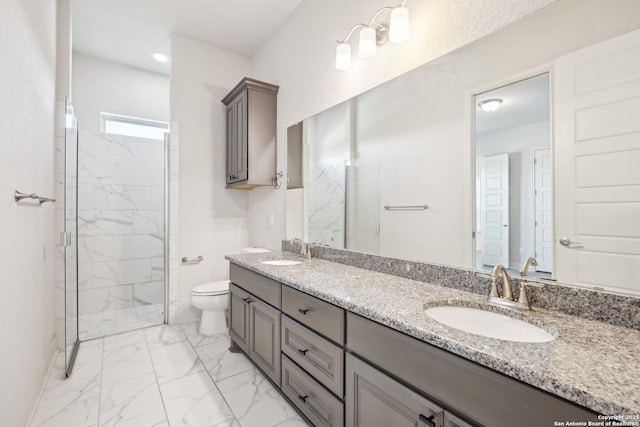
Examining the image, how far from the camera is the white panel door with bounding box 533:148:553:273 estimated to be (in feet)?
3.43

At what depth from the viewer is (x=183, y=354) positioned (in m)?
A: 2.26

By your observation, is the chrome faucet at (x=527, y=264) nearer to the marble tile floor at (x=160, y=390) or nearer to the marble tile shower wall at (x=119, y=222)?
the marble tile floor at (x=160, y=390)

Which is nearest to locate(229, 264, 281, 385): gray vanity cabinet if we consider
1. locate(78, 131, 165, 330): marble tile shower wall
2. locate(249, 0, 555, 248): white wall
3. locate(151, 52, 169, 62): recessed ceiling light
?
locate(249, 0, 555, 248): white wall

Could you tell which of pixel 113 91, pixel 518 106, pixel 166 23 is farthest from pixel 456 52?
pixel 113 91

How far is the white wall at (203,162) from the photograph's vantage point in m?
2.90

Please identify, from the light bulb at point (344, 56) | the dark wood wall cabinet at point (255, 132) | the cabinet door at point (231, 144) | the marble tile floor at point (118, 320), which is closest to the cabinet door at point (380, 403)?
the light bulb at point (344, 56)

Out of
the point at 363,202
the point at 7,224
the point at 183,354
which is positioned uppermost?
the point at 363,202

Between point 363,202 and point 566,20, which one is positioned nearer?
point 566,20

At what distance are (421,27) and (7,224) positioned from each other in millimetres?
2113

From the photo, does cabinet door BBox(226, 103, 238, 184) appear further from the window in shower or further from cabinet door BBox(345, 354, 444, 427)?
cabinet door BBox(345, 354, 444, 427)

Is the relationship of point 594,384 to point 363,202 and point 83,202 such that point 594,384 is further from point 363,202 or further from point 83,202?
point 83,202

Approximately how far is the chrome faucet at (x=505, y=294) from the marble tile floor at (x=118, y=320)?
117 inches

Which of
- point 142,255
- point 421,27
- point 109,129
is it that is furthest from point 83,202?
point 421,27

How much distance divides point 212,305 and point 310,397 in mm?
1502
